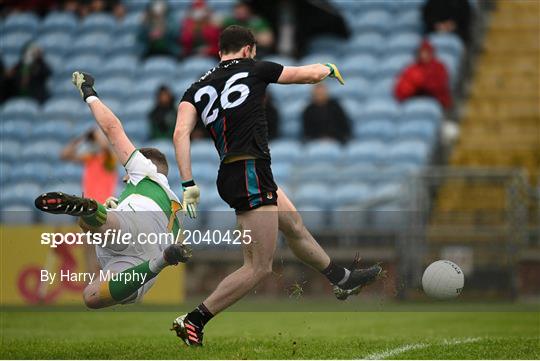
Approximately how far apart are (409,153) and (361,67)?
2.37 meters

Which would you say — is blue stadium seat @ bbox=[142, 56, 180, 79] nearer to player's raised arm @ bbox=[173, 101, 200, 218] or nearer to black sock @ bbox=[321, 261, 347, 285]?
black sock @ bbox=[321, 261, 347, 285]

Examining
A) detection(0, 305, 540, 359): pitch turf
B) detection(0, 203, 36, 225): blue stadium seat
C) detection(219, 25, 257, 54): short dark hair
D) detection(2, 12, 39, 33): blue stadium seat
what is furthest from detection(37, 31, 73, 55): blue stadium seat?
detection(219, 25, 257, 54): short dark hair

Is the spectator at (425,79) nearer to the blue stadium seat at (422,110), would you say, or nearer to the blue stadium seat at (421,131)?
the blue stadium seat at (422,110)

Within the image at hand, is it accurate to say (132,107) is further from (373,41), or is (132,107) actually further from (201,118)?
(201,118)

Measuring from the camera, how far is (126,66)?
20016 millimetres

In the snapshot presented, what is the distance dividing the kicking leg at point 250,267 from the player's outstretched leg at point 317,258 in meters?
0.45

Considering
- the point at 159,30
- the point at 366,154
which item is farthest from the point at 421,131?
the point at 159,30

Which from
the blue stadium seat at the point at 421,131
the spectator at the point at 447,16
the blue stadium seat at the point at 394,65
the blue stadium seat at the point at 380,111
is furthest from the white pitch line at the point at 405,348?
the spectator at the point at 447,16

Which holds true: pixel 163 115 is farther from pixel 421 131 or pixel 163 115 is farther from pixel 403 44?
pixel 403 44

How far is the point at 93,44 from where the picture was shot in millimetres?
20516

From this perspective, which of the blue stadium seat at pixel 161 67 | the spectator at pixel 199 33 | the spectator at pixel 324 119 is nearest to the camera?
the spectator at pixel 324 119

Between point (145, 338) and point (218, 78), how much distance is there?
88.5 inches

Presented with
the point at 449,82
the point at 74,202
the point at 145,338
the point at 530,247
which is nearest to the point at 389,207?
the point at 530,247

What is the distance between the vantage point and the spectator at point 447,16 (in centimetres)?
1800
